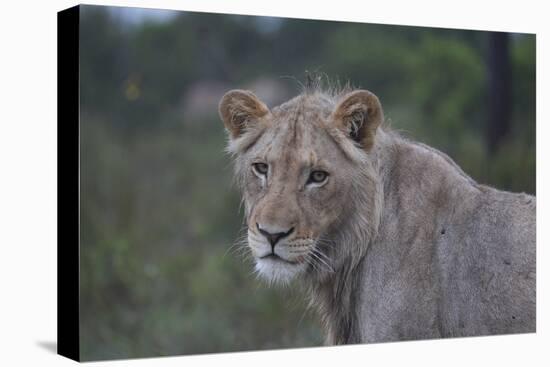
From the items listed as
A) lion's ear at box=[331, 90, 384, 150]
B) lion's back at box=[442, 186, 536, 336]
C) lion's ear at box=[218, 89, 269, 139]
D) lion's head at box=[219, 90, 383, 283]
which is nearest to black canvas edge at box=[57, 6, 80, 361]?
lion's ear at box=[218, 89, 269, 139]

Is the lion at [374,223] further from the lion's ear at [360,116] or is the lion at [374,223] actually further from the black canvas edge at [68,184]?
the black canvas edge at [68,184]

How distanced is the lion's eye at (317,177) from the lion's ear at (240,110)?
438mm

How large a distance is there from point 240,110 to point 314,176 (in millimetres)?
562

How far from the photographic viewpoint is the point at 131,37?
1080 centimetres

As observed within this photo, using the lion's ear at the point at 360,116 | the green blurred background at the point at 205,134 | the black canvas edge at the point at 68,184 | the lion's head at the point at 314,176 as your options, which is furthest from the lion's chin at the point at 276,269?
the black canvas edge at the point at 68,184

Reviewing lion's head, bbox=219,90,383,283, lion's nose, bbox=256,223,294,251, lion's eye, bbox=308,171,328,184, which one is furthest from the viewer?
lion's eye, bbox=308,171,328,184

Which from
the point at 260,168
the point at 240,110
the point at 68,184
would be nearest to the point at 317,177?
the point at 260,168

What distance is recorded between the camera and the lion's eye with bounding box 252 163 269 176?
5.16m

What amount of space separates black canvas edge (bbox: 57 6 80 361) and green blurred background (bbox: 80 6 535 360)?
1.17m

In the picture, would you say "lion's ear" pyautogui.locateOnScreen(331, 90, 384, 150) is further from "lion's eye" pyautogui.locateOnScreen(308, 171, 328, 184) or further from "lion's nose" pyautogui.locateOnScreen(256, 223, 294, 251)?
"lion's nose" pyautogui.locateOnScreen(256, 223, 294, 251)

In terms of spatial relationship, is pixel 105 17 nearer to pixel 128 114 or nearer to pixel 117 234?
pixel 128 114

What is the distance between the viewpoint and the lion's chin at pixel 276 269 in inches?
195

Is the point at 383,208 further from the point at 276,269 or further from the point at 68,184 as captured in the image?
the point at 68,184

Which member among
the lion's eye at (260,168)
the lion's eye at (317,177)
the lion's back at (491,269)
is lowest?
the lion's back at (491,269)
